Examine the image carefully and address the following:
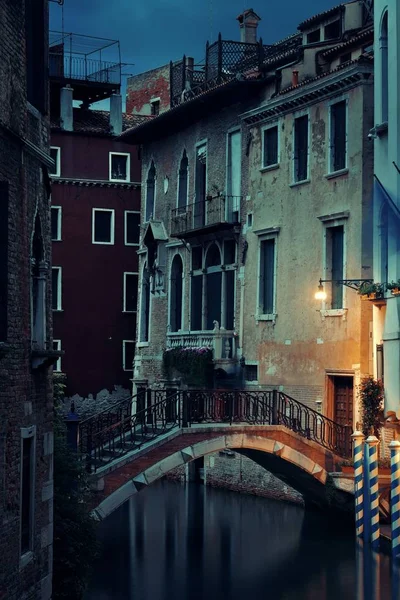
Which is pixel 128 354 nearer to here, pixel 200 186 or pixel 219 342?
pixel 200 186

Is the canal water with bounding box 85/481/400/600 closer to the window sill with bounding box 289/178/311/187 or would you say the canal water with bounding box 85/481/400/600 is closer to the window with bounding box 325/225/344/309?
the window with bounding box 325/225/344/309

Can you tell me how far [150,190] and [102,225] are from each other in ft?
13.4

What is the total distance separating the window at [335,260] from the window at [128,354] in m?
14.3

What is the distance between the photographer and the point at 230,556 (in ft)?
75.3

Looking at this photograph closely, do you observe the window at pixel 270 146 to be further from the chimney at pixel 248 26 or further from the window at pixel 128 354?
the window at pixel 128 354

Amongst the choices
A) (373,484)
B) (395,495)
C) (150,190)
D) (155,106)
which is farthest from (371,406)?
(155,106)

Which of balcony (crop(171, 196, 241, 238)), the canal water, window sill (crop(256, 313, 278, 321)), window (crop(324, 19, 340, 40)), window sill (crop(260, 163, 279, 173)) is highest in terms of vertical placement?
window (crop(324, 19, 340, 40))

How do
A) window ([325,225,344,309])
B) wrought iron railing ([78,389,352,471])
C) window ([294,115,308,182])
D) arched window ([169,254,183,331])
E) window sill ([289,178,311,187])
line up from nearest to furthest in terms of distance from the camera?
wrought iron railing ([78,389,352,471]) < window ([325,225,344,309]) < window sill ([289,178,311,187]) < window ([294,115,308,182]) < arched window ([169,254,183,331])

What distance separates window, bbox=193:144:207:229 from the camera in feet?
106

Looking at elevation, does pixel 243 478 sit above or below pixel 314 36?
below

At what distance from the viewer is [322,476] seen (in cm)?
2477

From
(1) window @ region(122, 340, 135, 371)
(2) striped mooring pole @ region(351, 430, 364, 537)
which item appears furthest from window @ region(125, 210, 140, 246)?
(2) striped mooring pole @ region(351, 430, 364, 537)

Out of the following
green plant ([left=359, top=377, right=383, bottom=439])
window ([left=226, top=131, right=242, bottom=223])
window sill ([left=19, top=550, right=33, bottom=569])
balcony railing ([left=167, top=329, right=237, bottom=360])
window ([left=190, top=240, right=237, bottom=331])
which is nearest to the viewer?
window sill ([left=19, top=550, right=33, bottom=569])

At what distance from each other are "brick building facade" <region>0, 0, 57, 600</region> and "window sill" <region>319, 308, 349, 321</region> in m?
10.8
